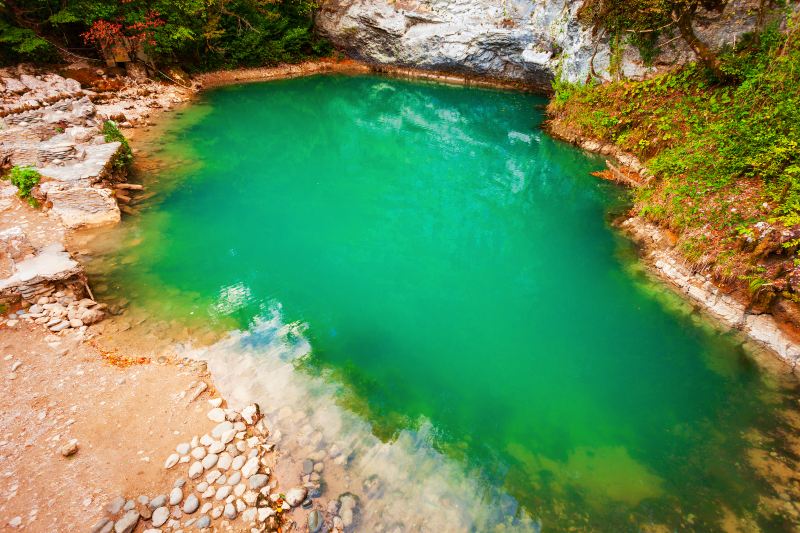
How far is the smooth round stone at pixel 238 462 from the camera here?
4520 mm

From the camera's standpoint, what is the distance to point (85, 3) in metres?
15.1

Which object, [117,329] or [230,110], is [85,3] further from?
[117,329]

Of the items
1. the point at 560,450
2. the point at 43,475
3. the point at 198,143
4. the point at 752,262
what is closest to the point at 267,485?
the point at 43,475

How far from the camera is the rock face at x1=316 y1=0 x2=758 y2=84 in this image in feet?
52.2

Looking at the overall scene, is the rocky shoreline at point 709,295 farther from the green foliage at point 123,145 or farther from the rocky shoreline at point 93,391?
the green foliage at point 123,145

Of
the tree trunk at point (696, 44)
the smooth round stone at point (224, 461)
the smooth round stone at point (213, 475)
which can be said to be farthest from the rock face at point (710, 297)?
the smooth round stone at point (213, 475)

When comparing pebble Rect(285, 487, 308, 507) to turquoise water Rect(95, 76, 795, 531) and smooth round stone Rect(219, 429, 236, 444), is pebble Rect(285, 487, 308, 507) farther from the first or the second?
turquoise water Rect(95, 76, 795, 531)

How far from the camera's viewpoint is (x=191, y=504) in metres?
4.12

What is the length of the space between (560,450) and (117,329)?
281 inches

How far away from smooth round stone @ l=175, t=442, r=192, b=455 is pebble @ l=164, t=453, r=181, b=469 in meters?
0.06

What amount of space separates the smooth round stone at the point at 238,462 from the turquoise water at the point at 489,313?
1.49 metres

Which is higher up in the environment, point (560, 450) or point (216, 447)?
point (560, 450)

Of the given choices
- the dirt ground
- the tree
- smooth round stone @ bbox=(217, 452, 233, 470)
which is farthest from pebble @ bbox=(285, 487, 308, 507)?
the tree

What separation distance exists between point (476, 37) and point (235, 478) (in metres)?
23.2
